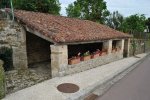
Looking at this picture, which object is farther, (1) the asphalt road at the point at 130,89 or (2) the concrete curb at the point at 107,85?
(2) the concrete curb at the point at 107,85

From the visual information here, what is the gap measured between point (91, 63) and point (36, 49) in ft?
15.4

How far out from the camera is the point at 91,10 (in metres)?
31.6

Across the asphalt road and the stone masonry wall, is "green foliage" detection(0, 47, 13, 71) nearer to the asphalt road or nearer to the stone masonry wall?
the stone masonry wall

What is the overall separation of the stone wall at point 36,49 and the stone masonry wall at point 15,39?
1821mm

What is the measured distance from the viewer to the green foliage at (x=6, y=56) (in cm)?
1239

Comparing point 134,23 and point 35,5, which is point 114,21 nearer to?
point 134,23

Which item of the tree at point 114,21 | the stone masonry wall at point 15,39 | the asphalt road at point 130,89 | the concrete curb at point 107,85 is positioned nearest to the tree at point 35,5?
the stone masonry wall at point 15,39

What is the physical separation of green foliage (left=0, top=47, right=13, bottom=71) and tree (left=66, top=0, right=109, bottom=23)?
2072 cm

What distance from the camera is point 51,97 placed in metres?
7.91

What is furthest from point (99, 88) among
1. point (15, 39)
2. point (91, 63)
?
point (15, 39)

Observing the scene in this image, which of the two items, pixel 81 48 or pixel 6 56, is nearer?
pixel 6 56

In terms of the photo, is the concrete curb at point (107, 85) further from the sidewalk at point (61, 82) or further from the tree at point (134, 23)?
the tree at point (134, 23)

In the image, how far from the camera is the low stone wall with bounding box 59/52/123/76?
11625 mm

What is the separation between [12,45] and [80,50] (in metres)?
7.45
